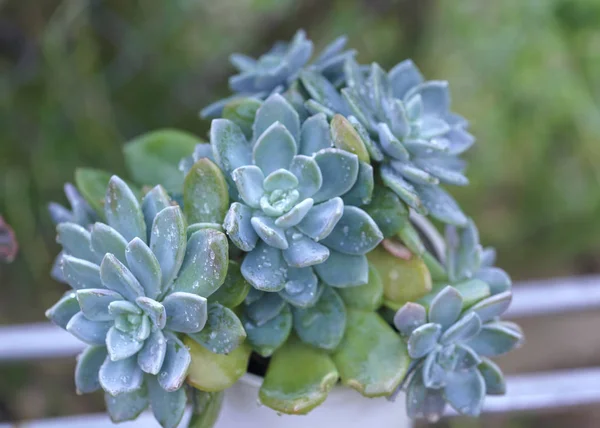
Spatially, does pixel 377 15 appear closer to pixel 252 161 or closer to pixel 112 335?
pixel 252 161

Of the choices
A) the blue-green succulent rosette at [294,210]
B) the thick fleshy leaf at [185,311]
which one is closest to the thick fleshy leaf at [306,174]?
the blue-green succulent rosette at [294,210]

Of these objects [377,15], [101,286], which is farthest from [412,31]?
[101,286]

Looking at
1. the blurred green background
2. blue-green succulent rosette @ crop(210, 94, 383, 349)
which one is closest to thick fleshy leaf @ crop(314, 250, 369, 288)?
blue-green succulent rosette @ crop(210, 94, 383, 349)

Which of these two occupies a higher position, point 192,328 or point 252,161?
point 252,161

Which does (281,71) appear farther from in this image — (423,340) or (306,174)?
(423,340)

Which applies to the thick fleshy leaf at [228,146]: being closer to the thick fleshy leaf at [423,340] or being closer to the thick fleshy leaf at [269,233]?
the thick fleshy leaf at [269,233]
